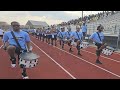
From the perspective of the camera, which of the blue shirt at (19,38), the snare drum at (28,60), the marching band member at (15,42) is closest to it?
the snare drum at (28,60)

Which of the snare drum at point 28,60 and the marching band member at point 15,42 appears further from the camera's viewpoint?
the marching band member at point 15,42

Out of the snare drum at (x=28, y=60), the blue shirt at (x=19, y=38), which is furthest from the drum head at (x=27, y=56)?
the blue shirt at (x=19, y=38)

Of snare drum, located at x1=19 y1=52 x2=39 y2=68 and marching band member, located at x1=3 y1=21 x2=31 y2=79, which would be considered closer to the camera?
snare drum, located at x1=19 y1=52 x2=39 y2=68

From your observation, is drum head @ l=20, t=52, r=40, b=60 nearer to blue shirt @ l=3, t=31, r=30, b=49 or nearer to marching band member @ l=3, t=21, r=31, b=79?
marching band member @ l=3, t=21, r=31, b=79

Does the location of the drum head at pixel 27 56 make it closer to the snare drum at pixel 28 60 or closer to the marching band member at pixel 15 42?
the snare drum at pixel 28 60

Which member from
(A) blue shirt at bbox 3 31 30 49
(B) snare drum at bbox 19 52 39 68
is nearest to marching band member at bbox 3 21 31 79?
(A) blue shirt at bbox 3 31 30 49

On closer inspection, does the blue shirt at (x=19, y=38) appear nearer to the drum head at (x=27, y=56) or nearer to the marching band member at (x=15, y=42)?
the marching band member at (x=15, y=42)

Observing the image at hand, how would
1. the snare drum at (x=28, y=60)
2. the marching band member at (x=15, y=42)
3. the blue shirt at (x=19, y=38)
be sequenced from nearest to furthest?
1. the snare drum at (x=28, y=60)
2. the marching band member at (x=15, y=42)
3. the blue shirt at (x=19, y=38)

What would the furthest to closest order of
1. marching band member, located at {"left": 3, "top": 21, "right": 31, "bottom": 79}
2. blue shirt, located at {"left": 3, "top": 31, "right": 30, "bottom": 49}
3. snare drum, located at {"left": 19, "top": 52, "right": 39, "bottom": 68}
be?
blue shirt, located at {"left": 3, "top": 31, "right": 30, "bottom": 49} → marching band member, located at {"left": 3, "top": 21, "right": 31, "bottom": 79} → snare drum, located at {"left": 19, "top": 52, "right": 39, "bottom": 68}

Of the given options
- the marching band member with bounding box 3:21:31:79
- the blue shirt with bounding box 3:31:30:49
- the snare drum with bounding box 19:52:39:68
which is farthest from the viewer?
the blue shirt with bounding box 3:31:30:49

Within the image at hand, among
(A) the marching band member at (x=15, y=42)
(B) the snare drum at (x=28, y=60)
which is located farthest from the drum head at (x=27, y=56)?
(A) the marching band member at (x=15, y=42)

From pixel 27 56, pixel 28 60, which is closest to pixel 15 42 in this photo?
pixel 27 56

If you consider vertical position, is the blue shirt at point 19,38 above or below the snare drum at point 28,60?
above
